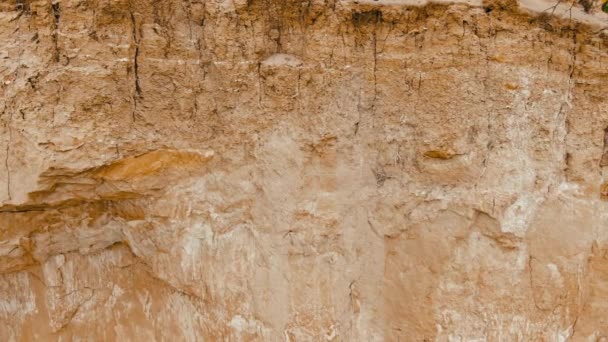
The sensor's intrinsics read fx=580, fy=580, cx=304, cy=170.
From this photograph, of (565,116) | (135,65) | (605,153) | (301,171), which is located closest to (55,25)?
(135,65)

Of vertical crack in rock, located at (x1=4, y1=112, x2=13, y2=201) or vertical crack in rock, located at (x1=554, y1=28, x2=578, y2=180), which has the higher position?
vertical crack in rock, located at (x1=554, y1=28, x2=578, y2=180)

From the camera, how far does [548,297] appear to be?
9.26 feet

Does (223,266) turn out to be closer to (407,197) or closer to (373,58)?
(407,197)

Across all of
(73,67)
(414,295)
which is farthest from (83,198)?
(414,295)

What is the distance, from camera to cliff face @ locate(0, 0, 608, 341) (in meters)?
2.50

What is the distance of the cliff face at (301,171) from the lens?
2.50 m

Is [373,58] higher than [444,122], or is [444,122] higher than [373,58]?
[373,58]

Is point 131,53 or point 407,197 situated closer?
point 131,53

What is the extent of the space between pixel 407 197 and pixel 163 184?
1154mm

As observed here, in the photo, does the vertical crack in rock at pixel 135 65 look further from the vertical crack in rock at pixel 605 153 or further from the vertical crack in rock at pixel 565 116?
the vertical crack in rock at pixel 605 153

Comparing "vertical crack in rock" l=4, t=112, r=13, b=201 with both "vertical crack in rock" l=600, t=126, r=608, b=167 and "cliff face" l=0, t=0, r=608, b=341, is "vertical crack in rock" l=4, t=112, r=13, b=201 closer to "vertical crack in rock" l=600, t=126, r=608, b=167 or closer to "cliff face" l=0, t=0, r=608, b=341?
"cliff face" l=0, t=0, r=608, b=341

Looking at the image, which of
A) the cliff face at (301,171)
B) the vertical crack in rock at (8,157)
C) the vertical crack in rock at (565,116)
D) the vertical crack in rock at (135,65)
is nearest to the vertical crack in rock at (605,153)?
the cliff face at (301,171)

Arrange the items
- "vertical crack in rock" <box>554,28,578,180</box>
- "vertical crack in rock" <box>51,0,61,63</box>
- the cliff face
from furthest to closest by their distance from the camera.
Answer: "vertical crack in rock" <box>554,28,578,180</box>
the cliff face
"vertical crack in rock" <box>51,0,61,63</box>

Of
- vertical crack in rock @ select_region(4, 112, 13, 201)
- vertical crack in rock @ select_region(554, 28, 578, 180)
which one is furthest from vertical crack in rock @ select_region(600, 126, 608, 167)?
vertical crack in rock @ select_region(4, 112, 13, 201)
